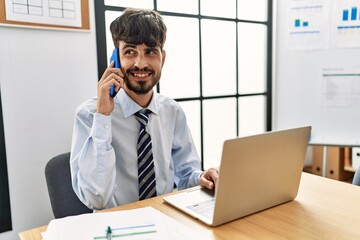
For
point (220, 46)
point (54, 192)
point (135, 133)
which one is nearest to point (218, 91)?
point (220, 46)

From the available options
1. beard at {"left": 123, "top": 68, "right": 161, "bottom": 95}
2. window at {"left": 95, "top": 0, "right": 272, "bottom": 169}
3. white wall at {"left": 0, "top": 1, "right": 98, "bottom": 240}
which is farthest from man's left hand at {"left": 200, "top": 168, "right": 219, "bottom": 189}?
window at {"left": 95, "top": 0, "right": 272, "bottom": 169}

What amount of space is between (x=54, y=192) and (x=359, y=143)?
2.07m

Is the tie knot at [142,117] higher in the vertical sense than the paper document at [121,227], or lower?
higher

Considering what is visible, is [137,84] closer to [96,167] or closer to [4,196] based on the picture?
[96,167]

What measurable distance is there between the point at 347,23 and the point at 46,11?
1.96 metres

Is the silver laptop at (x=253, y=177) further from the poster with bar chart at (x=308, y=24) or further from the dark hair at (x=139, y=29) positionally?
the poster with bar chart at (x=308, y=24)

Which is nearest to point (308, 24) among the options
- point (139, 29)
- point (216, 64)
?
point (216, 64)

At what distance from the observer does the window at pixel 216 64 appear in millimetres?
2291

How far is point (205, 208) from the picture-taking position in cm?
100

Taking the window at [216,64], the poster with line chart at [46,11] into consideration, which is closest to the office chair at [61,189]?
the poster with line chart at [46,11]

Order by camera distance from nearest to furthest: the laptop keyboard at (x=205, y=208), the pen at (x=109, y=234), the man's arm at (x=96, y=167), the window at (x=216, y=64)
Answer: the pen at (x=109, y=234) → the laptop keyboard at (x=205, y=208) → the man's arm at (x=96, y=167) → the window at (x=216, y=64)

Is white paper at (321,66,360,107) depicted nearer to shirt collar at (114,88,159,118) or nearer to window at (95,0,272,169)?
window at (95,0,272,169)

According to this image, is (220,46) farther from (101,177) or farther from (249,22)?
(101,177)

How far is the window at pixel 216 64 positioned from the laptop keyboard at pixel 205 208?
116 cm
